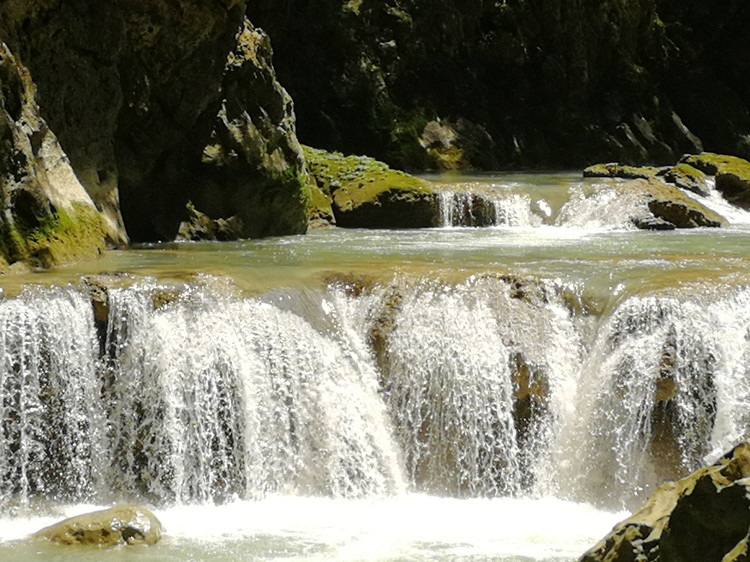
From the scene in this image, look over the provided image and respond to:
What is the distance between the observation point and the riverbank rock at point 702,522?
3639 mm

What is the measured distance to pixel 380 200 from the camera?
1588 centimetres

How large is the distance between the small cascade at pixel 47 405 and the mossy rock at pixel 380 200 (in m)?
7.94

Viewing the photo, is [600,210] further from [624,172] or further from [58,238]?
[58,238]

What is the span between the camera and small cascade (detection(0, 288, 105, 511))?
7.80 m

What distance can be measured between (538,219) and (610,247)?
3.90 m

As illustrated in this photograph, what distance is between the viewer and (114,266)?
10.2 meters

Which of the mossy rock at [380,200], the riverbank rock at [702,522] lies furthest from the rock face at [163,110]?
the riverbank rock at [702,522]

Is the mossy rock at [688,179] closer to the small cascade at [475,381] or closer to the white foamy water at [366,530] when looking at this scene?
Result: the small cascade at [475,381]

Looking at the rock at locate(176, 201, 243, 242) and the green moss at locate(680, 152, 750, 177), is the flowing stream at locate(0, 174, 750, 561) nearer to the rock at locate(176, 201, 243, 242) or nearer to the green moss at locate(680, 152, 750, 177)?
the rock at locate(176, 201, 243, 242)

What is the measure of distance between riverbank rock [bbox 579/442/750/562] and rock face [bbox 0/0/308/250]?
857cm

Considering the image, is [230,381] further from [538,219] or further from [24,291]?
[538,219]

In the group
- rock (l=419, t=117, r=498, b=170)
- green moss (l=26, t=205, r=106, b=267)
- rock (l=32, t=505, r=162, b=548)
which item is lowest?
rock (l=32, t=505, r=162, b=548)

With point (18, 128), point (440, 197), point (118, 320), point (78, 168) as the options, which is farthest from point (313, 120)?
point (118, 320)

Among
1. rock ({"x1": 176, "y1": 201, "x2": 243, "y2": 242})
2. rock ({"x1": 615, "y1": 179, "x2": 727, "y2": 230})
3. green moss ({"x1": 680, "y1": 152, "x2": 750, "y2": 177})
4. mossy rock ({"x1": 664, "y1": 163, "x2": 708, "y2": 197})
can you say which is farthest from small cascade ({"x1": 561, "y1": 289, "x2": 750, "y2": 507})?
green moss ({"x1": 680, "y1": 152, "x2": 750, "y2": 177})
